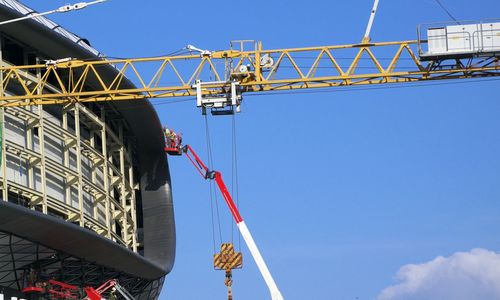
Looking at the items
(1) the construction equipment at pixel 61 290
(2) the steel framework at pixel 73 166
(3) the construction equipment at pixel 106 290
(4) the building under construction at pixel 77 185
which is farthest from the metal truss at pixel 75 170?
(1) the construction equipment at pixel 61 290

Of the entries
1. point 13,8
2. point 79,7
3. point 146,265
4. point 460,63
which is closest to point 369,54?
point 460,63

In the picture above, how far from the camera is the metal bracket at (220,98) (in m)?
96.8

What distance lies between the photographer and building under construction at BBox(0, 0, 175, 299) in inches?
4289

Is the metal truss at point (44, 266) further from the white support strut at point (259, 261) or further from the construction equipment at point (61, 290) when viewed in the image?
the white support strut at point (259, 261)

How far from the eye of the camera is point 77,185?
120062 millimetres

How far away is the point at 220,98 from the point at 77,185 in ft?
90.7

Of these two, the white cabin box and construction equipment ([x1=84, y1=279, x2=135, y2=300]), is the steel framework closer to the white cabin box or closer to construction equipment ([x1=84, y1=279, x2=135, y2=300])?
construction equipment ([x1=84, y1=279, x2=135, y2=300])

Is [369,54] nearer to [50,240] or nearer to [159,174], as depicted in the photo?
[50,240]

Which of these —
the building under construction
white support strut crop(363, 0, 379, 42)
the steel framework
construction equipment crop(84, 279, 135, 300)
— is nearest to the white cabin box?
white support strut crop(363, 0, 379, 42)

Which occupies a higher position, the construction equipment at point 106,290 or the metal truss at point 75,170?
the metal truss at point 75,170

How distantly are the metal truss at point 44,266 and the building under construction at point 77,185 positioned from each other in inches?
4.1

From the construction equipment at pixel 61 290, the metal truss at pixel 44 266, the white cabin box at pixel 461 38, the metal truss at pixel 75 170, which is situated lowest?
the construction equipment at pixel 61 290

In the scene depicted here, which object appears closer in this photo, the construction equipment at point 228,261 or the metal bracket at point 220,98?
the metal bracket at point 220,98

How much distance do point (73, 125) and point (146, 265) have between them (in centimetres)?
1646
